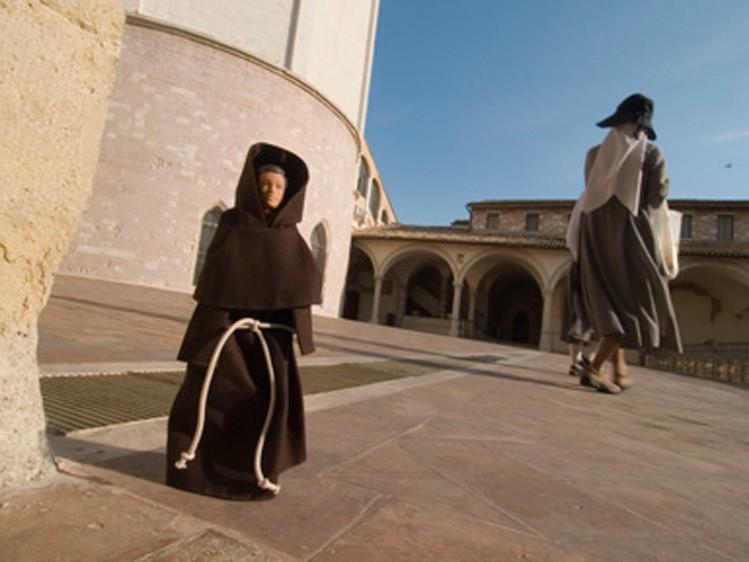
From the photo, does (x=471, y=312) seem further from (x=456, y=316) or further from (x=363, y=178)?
(x=363, y=178)

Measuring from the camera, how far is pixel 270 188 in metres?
1.54

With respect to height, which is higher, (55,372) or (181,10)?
(181,10)

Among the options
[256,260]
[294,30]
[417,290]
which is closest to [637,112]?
[256,260]

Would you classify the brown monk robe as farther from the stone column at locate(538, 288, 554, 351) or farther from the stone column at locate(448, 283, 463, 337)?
the stone column at locate(448, 283, 463, 337)

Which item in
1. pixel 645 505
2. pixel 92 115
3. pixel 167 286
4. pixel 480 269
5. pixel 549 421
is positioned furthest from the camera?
pixel 480 269

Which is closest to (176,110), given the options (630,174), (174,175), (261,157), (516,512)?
(174,175)

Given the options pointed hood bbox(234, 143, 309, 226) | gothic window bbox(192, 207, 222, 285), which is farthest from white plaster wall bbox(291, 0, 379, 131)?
pointed hood bbox(234, 143, 309, 226)

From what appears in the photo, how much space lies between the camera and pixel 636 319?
398 centimetres

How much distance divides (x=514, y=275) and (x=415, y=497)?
2841cm

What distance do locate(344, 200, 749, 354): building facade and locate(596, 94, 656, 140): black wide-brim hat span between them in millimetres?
17695

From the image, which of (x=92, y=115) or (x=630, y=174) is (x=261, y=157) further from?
(x=630, y=174)

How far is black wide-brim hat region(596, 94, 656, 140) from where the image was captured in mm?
4270

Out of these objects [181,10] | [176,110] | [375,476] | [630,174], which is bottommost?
[375,476]

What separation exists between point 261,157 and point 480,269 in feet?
76.4
